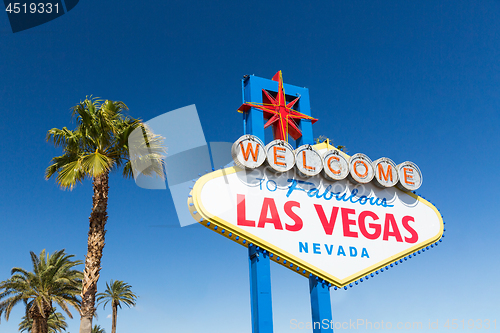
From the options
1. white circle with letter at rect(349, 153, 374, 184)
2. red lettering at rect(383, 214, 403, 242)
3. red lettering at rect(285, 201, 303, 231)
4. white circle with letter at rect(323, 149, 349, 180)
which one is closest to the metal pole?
red lettering at rect(285, 201, 303, 231)

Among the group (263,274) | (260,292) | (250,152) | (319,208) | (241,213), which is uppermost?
(250,152)

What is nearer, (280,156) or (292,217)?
(292,217)

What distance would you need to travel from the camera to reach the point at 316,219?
39.6 feet

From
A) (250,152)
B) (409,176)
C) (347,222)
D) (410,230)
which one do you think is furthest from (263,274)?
(409,176)

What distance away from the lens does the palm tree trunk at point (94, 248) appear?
432 inches

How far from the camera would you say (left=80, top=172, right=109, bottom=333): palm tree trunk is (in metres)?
11.0

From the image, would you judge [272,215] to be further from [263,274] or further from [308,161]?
[308,161]

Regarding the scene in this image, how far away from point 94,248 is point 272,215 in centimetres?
503

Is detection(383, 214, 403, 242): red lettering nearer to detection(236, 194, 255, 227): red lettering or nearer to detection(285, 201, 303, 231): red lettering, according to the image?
detection(285, 201, 303, 231): red lettering

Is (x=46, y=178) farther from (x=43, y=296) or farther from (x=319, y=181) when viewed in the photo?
(x=43, y=296)

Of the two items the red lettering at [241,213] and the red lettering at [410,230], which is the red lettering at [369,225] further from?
A: the red lettering at [241,213]

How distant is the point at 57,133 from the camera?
43.2ft

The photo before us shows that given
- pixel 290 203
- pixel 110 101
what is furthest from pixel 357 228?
pixel 110 101

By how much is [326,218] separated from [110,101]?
7.70 metres
